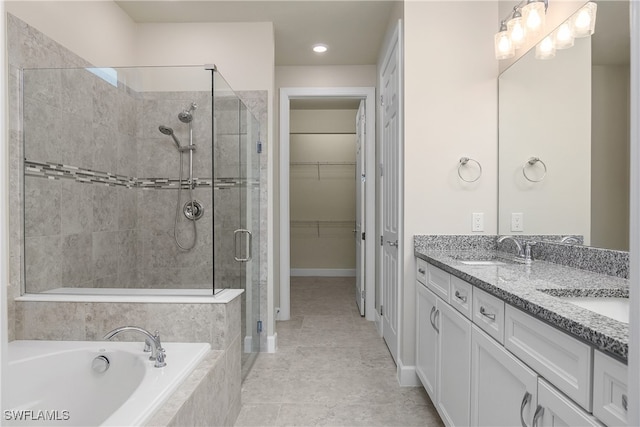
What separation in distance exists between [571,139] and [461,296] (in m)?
0.93

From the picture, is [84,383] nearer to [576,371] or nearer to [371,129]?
[576,371]

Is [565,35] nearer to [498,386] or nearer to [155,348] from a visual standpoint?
[498,386]

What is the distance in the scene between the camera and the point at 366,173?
4.01 m

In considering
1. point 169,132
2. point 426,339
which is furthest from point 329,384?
point 169,132

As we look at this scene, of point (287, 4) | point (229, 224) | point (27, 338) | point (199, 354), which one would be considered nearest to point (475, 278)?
point (199, 354)

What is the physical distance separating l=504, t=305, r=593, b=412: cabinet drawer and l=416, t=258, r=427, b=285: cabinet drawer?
100 cm

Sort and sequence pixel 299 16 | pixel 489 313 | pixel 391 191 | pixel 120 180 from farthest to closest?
pixel 299 16 < pixel 391 191 < pixel 120 180 < pixel 489 313

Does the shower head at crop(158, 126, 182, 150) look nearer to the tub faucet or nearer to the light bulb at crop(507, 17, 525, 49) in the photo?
the tub faucet

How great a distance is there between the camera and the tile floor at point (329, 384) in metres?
2.19

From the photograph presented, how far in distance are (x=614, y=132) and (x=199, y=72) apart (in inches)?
82.0

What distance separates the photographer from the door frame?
12.9 feet

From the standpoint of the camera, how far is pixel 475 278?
155 centimetres

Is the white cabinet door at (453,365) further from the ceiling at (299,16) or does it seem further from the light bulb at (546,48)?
the ceiling at (299,16)

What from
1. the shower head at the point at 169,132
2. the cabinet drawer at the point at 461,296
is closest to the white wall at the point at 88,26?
the shower head at the point at 169,132
